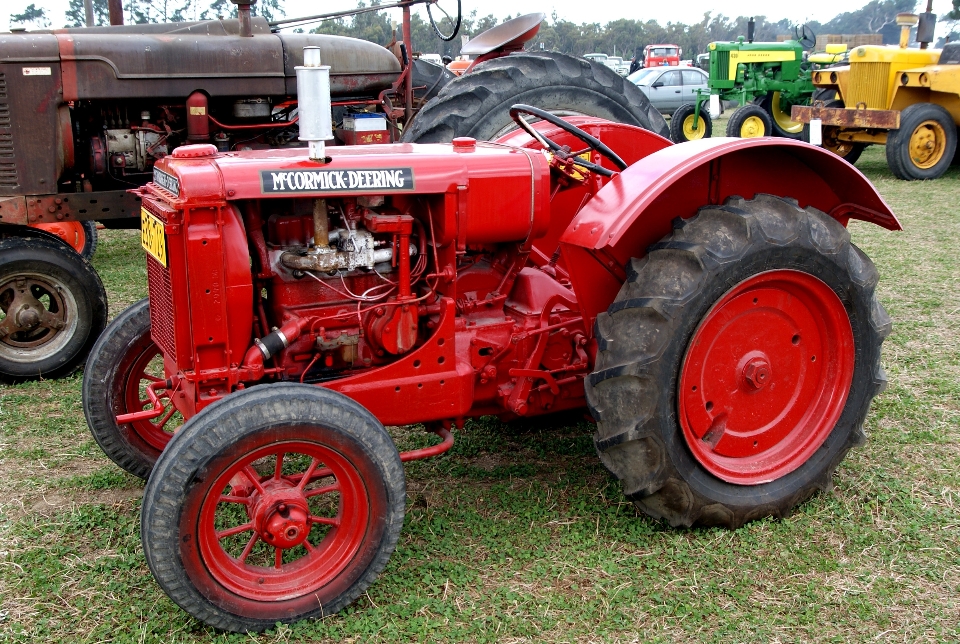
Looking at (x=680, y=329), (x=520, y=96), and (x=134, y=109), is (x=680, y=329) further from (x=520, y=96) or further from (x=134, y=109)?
(x=134, y=109)

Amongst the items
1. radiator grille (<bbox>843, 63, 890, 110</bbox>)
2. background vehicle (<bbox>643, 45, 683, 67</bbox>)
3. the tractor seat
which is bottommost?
radiator grille (<bbox>843, 63, 890, 110</bbox>)

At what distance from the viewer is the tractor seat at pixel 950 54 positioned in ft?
38.5

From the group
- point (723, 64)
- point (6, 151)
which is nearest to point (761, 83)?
point (723, 64)

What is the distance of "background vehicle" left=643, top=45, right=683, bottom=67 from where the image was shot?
33.6 meters

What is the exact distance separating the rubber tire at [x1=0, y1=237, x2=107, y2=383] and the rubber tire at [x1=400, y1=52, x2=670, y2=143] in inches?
77.2

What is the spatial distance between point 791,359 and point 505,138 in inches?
63.1

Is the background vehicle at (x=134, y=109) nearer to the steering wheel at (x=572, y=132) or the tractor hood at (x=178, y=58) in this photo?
the tractor hood at (x=178, y=58)

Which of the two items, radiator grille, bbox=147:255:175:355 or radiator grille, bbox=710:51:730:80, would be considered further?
radiator grille, bbox=710:51:730:80

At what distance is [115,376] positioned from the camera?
11.2ft

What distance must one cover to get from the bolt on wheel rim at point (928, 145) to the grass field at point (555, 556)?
8526 millimetres

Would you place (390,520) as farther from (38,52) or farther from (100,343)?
(38,52)

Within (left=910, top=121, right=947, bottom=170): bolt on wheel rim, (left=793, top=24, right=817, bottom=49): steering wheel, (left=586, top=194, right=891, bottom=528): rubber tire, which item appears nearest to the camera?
(left=586, top=194, right=891, bottom=528): rubber tire

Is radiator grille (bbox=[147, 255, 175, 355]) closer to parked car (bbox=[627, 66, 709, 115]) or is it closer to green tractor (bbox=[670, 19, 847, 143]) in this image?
green tractor (bbox=[670, 19, 847, 143])

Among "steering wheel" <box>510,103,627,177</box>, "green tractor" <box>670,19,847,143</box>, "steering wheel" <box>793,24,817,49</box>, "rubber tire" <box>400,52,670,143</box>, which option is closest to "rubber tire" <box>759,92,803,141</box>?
"green tractor" <box>670,19,847,143</box>
